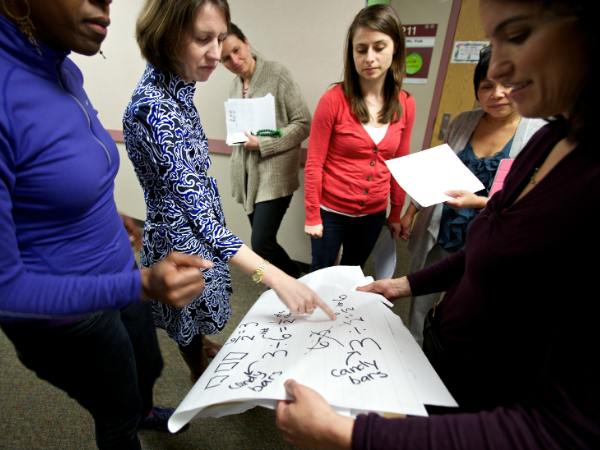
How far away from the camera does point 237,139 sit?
1.58 metres

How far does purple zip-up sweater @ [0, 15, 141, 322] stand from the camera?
1.54 feet

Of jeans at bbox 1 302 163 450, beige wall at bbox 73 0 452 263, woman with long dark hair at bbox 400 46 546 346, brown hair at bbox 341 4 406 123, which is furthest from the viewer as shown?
beige wall at bbox 73 0 452 263

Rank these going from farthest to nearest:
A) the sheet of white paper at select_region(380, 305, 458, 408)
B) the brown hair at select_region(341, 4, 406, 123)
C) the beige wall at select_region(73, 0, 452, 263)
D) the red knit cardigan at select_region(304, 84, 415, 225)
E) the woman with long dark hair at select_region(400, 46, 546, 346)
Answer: the beige wall at select_region(73, 0, 452, 263), the red knit cardigan at select_region(304, 84, 415, 225), the brown hair at select_region(341, 4, 406, 123), the woman with long dark hair at select_region(400, 46, 546, 346), the sheet of white paper at select_region(380, 305, 458, 408)

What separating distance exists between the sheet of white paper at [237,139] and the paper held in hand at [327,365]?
1.05 metres

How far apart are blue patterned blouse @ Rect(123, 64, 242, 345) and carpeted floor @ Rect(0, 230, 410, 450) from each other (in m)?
0.63

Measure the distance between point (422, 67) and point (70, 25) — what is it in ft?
8.97

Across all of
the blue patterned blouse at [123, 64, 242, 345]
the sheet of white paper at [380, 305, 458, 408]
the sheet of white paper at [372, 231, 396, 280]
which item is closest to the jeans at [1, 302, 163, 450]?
the blue patterned blouse at [123, 64, 242, 345]

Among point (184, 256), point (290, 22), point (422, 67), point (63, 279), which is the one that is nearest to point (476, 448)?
point (184, 256)

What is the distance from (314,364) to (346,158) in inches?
40.2

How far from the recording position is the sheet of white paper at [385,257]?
1135 millimetres

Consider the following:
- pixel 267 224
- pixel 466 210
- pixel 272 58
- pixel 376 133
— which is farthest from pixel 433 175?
pixel 272 58

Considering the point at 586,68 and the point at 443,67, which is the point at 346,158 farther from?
the point at 443,67

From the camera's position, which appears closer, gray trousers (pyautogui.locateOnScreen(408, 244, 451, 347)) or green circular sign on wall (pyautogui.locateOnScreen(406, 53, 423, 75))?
gray trousers (pyautogui.locateOnScreen(408, 244, 451, 347))

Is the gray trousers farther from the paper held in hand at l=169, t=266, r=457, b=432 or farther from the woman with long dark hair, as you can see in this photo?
→ the paper held in hand at l=169, t=266, r=457, b=432
